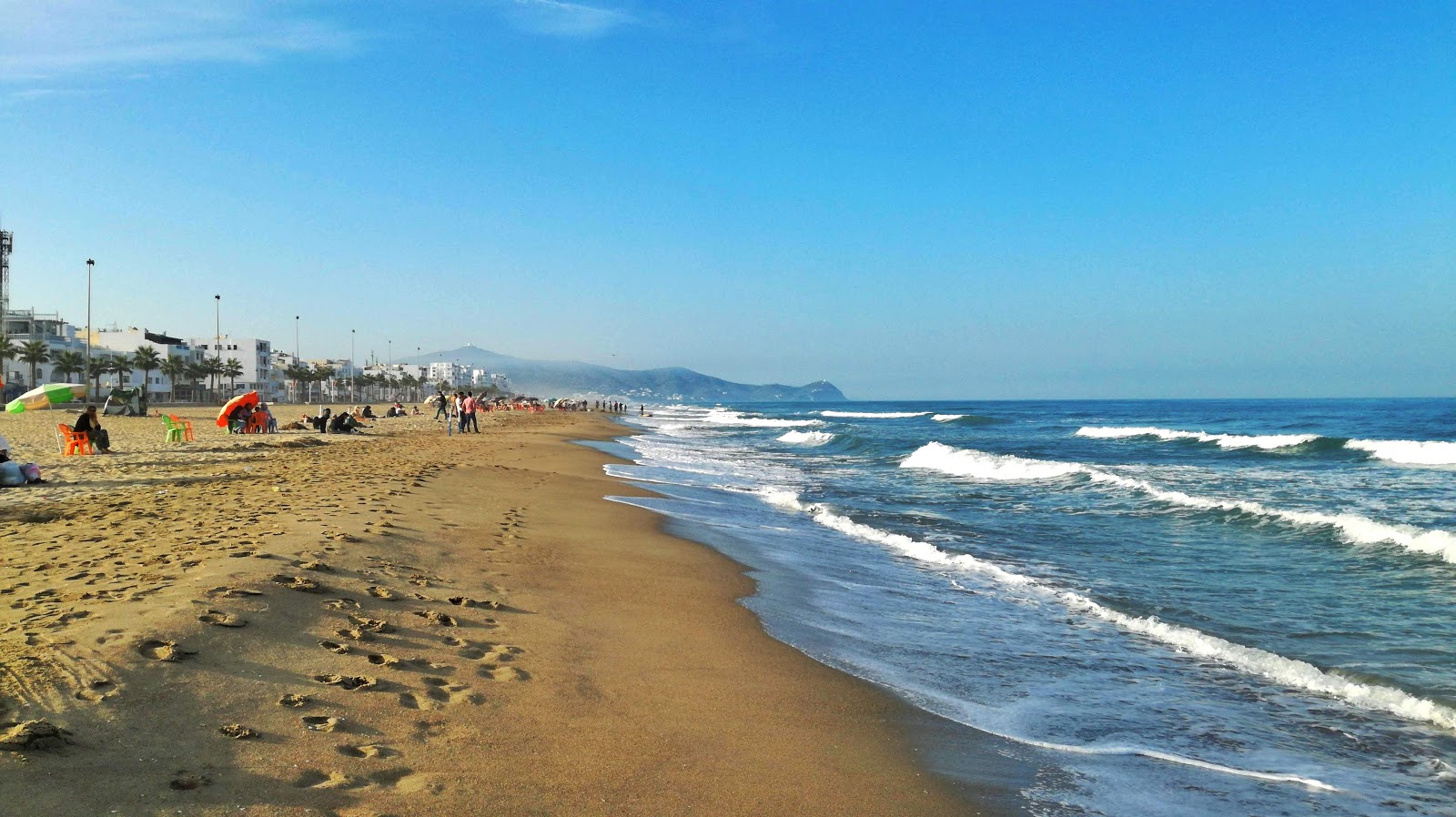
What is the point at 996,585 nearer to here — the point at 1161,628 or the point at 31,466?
the point at 1161,628

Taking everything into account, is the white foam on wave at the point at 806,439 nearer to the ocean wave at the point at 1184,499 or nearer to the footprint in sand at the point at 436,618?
the ocean wave at the point at 1184,499

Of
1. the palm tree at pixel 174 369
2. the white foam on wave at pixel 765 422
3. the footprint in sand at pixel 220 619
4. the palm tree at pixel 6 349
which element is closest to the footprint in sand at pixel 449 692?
the footprint in sand at pixel 220 619

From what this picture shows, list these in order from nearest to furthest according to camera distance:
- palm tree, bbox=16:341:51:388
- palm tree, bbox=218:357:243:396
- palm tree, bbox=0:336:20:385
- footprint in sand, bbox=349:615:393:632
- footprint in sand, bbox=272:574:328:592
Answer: footprint in sand, bbox=349:615:393:632 < footprint in sand, bbox=272:574:328:592 < palm tree, bbox=0:336:20:385 < palm tree, bbox=16:341:51:388 < palm tree, bbox=218:357:243:396

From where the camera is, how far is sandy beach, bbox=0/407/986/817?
349cm

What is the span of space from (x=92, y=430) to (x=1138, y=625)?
20465 millimetres

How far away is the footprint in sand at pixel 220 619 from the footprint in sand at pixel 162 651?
409mm

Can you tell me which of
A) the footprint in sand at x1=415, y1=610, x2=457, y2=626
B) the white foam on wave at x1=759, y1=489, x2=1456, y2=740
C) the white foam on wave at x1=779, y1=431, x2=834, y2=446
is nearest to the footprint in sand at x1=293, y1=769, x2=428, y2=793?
the footprint in sand at x1=415, y1=610, x2=457, y2=626

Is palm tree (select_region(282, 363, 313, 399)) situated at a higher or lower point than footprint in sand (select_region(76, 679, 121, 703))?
higher

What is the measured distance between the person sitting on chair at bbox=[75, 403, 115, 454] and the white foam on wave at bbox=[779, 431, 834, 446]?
28.3 meters

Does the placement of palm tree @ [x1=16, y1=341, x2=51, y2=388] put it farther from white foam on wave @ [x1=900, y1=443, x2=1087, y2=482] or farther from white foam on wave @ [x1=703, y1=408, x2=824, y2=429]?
white foam on wave @ [x1=900, y1=443, x2=1087, y2=482]

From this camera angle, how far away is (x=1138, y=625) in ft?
25.8

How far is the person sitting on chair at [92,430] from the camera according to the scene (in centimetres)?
1836

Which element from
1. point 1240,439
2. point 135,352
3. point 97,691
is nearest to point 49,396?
point 97,691

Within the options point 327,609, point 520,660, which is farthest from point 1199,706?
point 327,609
